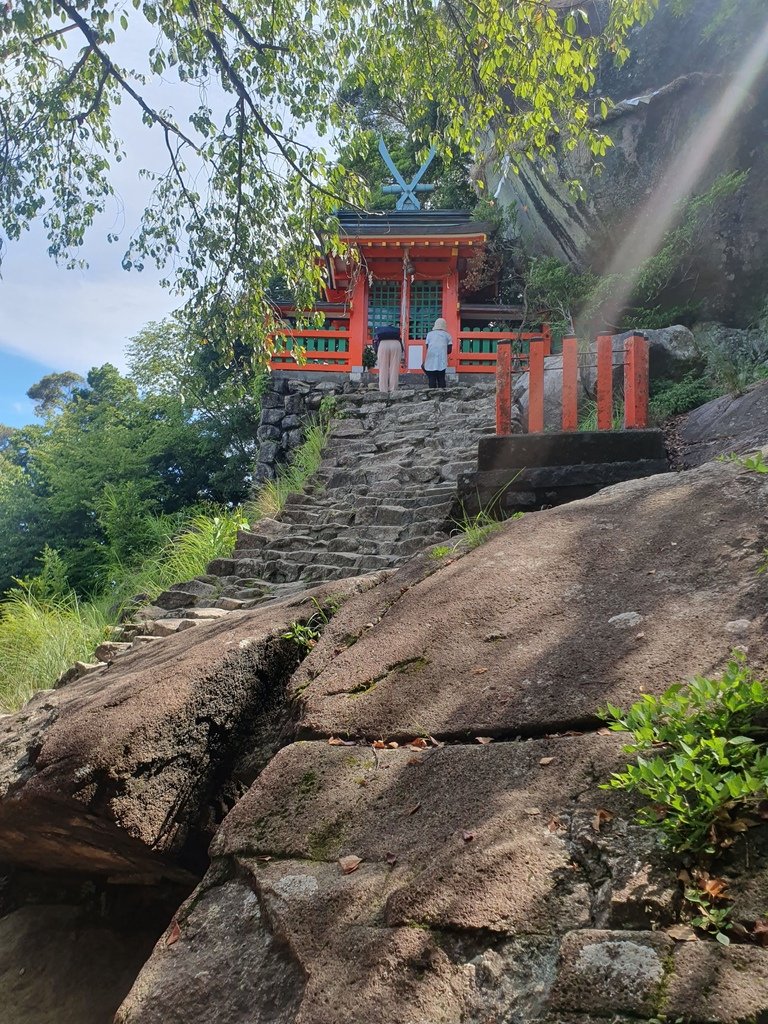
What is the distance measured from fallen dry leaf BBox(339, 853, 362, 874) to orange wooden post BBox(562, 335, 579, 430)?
4.77 metres

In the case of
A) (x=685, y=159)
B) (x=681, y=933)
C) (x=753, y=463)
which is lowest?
(x=681, y=933)

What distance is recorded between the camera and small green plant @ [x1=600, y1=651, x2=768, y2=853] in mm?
1422

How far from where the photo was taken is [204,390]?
58.2 ft

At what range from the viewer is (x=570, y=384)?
6133 millimetres

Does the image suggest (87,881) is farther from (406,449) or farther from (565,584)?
(406,449)

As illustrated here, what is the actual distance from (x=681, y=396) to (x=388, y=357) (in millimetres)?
6104

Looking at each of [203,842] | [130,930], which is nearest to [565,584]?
[203,842]

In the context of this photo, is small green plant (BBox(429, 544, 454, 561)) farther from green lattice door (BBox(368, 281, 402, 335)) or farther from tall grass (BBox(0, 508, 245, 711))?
green lattice door (BBox(368, 281, 402, 335))

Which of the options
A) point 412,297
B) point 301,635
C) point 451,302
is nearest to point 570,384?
point 301,635

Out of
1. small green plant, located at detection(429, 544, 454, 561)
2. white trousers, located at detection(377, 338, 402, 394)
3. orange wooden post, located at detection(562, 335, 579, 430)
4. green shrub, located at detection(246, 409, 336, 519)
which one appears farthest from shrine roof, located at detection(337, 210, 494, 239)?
small green plant, located at detection(429, 544, 454, 561)

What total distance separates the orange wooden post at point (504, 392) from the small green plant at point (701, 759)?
15.3 ft

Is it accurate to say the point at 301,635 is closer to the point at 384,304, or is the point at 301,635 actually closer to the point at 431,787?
the point at 431,787

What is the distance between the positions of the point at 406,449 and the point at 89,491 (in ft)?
20.8

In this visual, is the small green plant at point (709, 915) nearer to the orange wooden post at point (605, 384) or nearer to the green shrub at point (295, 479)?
the orange wooden post at point (605, 384)
